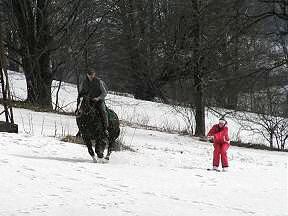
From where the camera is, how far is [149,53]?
3688 cm

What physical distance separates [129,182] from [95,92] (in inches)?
96.1

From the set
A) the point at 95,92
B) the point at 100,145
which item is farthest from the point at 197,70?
the point at 95,92

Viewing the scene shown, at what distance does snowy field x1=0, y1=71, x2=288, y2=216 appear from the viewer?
24.0ft

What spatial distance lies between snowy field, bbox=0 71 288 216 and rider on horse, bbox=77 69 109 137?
1099 mm

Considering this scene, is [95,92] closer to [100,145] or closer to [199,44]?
[100,145]

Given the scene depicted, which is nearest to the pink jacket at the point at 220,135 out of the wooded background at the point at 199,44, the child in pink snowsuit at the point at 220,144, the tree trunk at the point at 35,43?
the child in pink snowsuit at the point at 220,144

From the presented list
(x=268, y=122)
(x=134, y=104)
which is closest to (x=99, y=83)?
(x=268, y=122)

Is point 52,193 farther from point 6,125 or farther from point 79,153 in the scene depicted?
point 6,125

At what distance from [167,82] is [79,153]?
2648cm

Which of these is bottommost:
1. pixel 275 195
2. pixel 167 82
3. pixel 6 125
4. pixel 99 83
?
pixel 275 195

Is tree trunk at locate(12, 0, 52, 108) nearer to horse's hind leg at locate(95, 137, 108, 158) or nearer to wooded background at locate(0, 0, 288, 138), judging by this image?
wooded background at locate(0, 0, 288, 138)

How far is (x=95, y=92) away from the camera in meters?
11.2

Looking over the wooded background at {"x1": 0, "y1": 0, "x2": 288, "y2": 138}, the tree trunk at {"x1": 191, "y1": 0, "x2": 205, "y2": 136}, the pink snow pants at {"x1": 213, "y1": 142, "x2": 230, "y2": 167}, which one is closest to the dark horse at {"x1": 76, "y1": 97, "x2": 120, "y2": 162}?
the pink snow pants at {"x1": 213, "y1": 142, "x2": 230, "y2": 167}

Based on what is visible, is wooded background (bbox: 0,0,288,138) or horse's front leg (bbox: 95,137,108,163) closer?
horse's front leg (bbox: 95,137,108,163)
